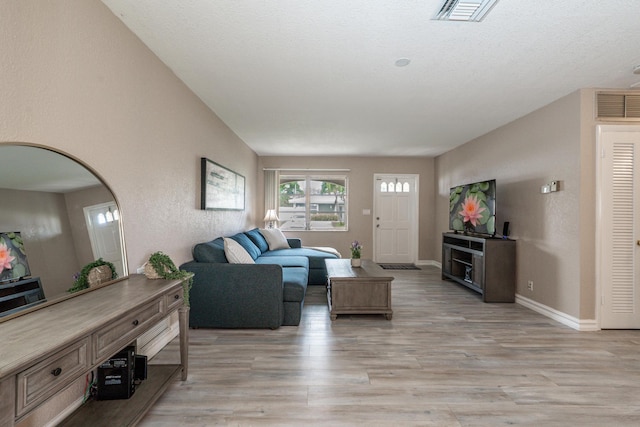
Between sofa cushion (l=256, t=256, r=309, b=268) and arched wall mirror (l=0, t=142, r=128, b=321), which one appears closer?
arched wall mirror (l=0, t=142, r=128, b=321)

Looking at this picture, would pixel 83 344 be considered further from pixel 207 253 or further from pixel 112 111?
pixel 207 253

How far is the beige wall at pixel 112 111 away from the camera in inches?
55.3

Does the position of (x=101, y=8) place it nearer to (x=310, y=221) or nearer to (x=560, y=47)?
(x=560, y=47)

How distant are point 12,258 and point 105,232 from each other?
22.7 inches

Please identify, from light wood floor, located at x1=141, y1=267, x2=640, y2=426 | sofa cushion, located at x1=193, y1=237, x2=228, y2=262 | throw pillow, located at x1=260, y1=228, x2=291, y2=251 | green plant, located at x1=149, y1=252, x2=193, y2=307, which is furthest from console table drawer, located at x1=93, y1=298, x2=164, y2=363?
throw pillow, located at x1=260, y1=228, x2=291, y2=251

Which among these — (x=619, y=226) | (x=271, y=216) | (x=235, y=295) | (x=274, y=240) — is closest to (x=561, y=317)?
(x=619, y=226)

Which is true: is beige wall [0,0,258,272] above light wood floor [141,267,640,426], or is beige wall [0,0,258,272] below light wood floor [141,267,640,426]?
above

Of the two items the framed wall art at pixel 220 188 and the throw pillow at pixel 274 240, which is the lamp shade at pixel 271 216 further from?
the framed wall art at pixel 220 188

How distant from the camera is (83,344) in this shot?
119 cm

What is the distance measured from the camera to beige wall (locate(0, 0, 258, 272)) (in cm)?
140

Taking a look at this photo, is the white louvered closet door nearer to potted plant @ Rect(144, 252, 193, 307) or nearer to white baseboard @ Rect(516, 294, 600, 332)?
white baseboard @ Rect(516, 294, 600, 332)

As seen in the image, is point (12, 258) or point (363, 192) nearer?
point (12, 258)

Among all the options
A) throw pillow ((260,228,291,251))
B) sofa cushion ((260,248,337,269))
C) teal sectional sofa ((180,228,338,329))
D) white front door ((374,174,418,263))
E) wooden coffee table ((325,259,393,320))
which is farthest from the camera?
white front door ((374,174,418,263))

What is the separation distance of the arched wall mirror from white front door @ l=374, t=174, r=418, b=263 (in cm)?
575
